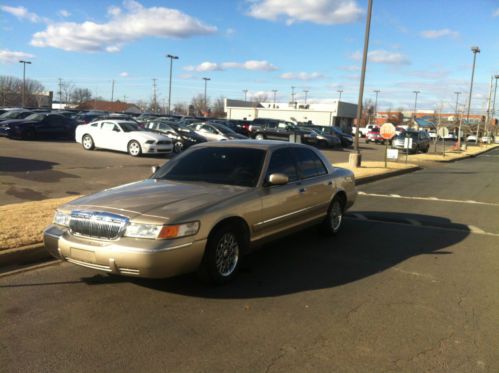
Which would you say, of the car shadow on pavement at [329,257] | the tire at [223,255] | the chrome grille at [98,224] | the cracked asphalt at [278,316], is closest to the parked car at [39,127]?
the car shadow on pavement at [329,257]

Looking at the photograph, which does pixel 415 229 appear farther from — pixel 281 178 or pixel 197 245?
pixel 197 245

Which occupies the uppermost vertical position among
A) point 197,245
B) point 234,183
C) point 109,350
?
point 234,183

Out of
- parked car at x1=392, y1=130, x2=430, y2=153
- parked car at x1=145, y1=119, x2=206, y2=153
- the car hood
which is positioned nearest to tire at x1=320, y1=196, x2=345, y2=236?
the car hood

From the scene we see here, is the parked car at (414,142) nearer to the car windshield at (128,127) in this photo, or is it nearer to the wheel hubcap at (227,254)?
the car windshield at (128,127)

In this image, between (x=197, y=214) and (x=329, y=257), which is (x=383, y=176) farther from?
(x=197, y=214)

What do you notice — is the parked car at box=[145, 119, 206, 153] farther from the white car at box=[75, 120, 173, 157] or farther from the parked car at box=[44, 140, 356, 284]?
the parked car at box=[44, 140, 356, 284]

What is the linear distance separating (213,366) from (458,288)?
3228 mm

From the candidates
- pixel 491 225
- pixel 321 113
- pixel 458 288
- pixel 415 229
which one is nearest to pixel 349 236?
pixel 415 229

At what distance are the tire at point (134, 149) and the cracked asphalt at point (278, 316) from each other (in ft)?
46.0

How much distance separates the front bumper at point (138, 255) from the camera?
4.30m

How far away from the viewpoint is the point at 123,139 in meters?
20.2

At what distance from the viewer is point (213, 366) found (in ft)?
11.1

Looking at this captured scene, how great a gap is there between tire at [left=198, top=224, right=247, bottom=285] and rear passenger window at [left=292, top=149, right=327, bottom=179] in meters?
1.85

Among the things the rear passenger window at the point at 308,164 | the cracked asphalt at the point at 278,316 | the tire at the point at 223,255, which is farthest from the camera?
the rear passenger window at the point at 308,164
